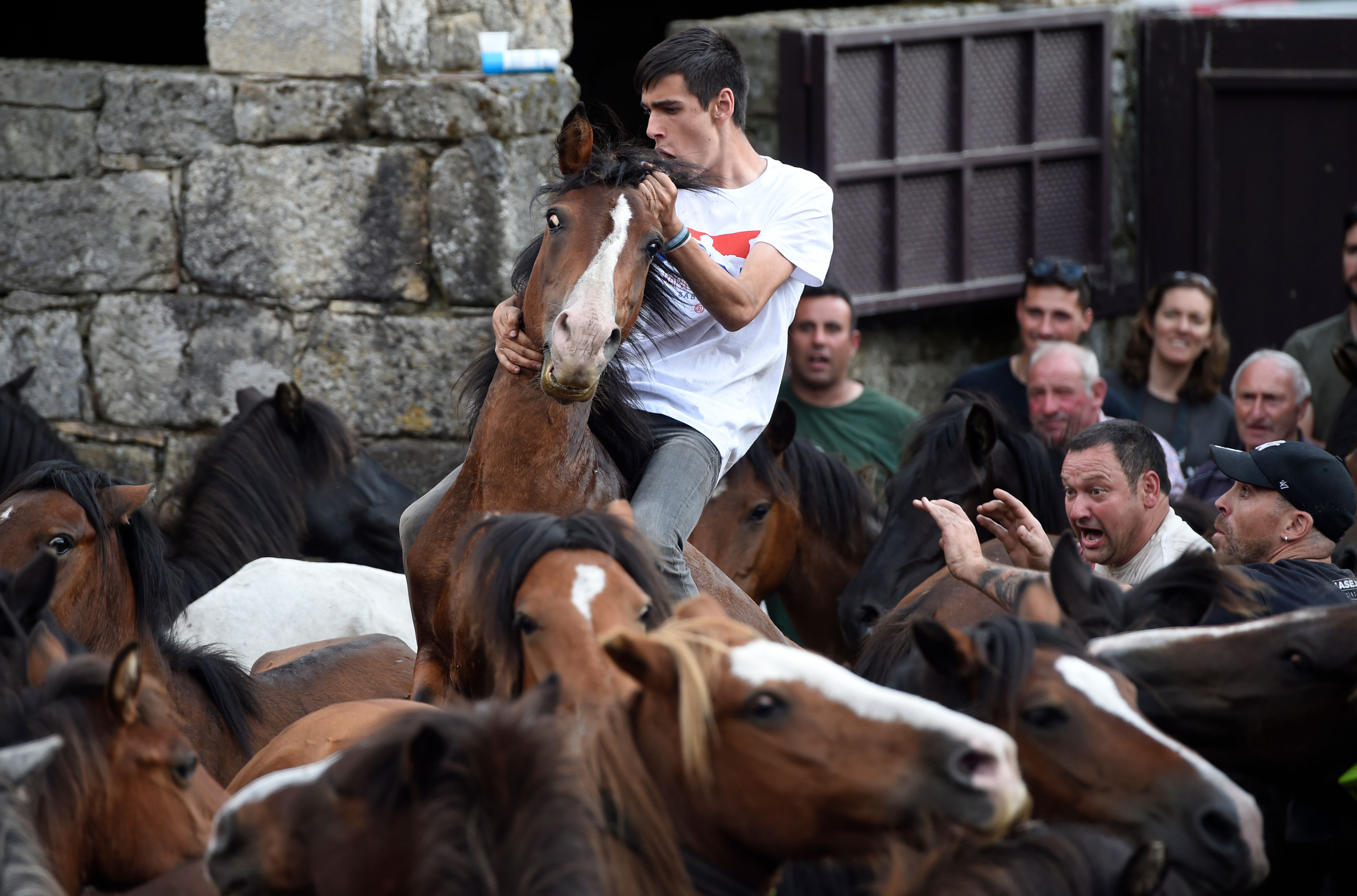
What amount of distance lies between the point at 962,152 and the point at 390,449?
12.5 ft

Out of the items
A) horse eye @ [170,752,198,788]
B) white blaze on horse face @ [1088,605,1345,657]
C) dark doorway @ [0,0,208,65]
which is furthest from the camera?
dark doorway @ [0,0,208,65]

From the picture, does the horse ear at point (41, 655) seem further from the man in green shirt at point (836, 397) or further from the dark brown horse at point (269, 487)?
the man in green shirt at point (836, 397)

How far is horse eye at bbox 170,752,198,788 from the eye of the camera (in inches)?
106

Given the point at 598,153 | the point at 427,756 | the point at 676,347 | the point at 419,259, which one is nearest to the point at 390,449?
the point at 419,259

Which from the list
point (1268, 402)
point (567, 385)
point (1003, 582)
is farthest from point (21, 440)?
point (1268, 402)

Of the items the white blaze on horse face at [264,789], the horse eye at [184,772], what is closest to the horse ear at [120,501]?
the horse eye at [184,772]

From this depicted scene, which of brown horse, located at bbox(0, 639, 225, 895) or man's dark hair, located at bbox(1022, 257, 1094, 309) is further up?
man's dark hair, located at bbox(1022, 257, 1094, 309)

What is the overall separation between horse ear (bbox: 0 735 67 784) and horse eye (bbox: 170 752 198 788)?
0.32 m

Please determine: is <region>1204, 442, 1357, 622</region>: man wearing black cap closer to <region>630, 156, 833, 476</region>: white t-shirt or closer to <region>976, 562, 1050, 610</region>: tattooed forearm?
<region>976, 562, 1050, 610</region>: tattooed forearm

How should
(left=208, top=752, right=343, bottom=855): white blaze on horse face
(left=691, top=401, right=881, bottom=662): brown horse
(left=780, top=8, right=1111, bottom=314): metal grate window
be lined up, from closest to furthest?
1. (left=208, top=752, right=343, bottom=855): white blaze on horse face
2. (left=691, top=401, right=881, bottom=662): brown horse
3. (left=780, top=8, right=1111, bottom=314): metal grate window

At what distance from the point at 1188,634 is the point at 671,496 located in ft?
4.48

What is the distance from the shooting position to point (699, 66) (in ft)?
13.6

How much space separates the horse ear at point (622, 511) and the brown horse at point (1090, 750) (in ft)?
2.38

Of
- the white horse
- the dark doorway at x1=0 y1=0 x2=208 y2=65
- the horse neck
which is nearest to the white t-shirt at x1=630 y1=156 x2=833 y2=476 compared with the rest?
the horse neck
